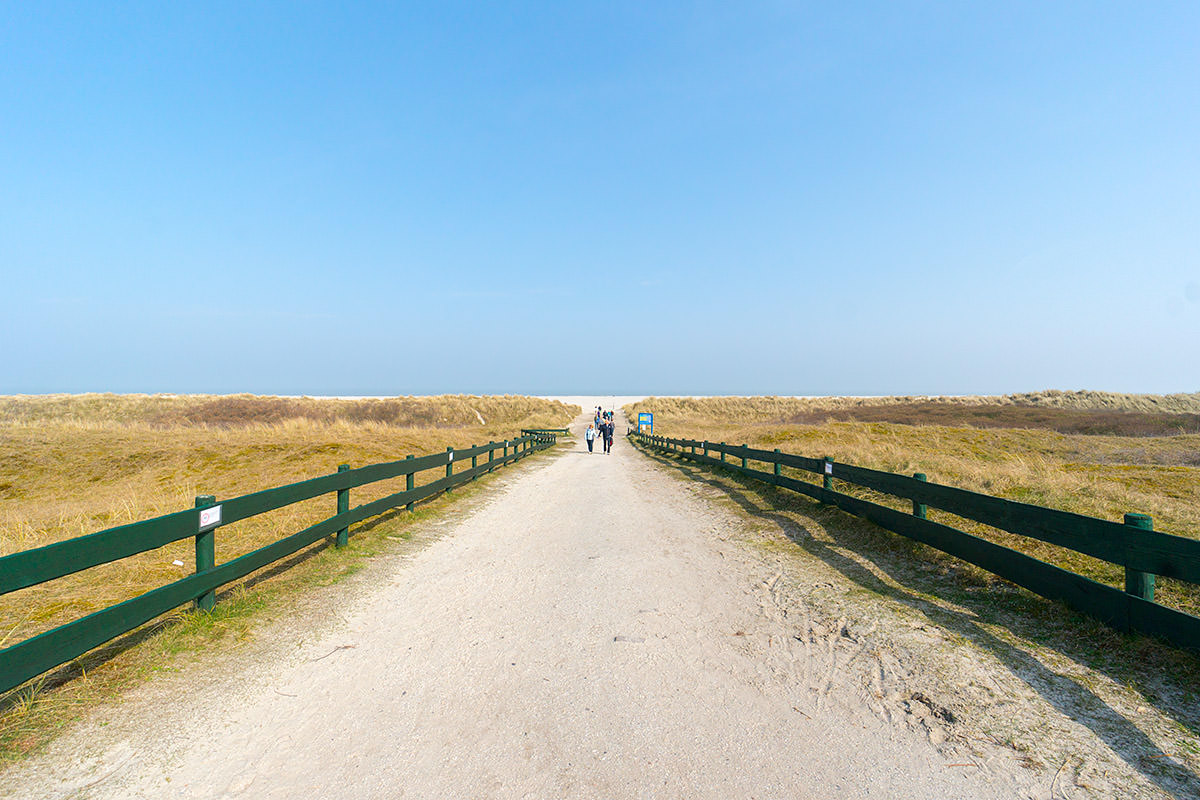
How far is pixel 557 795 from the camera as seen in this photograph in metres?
2.86

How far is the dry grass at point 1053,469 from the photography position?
7602 millimetres

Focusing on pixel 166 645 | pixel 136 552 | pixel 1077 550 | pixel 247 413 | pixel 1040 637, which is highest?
pixel 247 413

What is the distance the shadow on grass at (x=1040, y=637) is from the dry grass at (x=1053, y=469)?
1.20 meters

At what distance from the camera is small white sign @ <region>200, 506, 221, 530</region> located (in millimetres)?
5137

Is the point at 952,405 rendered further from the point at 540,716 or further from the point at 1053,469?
the point at 540,716

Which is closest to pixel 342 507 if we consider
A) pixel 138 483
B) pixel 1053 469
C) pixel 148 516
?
pixel 148 516

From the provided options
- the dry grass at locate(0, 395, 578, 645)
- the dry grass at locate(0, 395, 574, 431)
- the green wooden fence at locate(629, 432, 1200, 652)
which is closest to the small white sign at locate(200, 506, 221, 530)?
the dry grass at locate(0, 395, 578, 645)

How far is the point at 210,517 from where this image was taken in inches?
206

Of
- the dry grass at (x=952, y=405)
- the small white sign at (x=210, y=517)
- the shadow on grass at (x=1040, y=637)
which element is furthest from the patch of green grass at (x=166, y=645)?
the dry grass at (x=952, y=405)

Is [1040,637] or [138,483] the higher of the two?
[1040,637]

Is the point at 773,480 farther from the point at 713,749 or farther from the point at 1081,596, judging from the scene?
the point at 713,749

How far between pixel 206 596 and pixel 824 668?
551 centimetres

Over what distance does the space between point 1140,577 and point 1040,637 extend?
2.88 feet

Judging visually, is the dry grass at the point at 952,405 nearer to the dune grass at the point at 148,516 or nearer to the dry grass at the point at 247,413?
the dry grass at the point at 247,413
